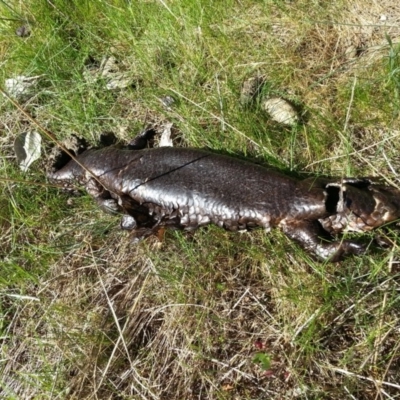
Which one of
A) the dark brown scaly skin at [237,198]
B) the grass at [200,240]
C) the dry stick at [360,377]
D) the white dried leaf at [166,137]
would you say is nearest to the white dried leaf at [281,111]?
the grass at [200,240]

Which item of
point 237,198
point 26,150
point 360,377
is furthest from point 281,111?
point 26,150

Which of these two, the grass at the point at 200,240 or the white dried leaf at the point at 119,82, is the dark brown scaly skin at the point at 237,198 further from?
the white dried leaf at the point at 119,82

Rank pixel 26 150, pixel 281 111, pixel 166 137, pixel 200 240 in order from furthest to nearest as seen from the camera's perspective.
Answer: pixel 26 150 → pixel 166 137 → pixel 281 111 → pixel 200 240

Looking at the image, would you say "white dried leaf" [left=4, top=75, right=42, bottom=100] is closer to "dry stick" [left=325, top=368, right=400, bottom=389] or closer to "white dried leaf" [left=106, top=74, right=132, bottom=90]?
"white dried leaf" [left=106, top=74, right=132, bottom=90]

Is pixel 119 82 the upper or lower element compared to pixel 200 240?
upper

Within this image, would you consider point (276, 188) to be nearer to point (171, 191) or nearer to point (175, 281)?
point (171, 191)

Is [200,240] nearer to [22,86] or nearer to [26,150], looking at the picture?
[26,150]

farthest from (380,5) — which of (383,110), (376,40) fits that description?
(383,110)
